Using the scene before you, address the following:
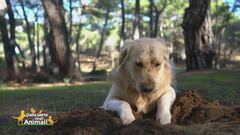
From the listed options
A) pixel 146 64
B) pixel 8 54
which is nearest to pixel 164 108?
pixel 146 64

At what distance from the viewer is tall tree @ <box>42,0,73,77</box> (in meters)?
21.3

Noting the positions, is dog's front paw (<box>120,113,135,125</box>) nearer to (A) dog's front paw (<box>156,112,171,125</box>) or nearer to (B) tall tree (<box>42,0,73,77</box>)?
(A) dog's front paw (<box>156,112,171,125</box>)

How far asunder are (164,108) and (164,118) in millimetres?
218

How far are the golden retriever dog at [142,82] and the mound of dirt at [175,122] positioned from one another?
0.58 feet

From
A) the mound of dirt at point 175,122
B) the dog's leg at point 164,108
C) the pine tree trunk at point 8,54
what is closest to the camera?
the mound of dirt at point 175,122

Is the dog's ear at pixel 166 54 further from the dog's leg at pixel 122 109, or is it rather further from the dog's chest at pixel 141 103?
the dog's leg at pixel 122 109

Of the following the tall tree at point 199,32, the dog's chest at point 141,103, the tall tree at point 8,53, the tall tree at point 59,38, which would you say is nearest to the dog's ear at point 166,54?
the dog's chest at point 141,103

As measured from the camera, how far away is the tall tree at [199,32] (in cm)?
1786

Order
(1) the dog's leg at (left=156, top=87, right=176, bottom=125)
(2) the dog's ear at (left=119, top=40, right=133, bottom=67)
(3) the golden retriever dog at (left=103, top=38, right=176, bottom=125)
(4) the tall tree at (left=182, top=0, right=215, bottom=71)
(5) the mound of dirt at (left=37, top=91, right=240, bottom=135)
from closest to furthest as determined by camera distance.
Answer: (5) the mound of dirt at (left=37, top=91, right=240, bottom=135), (3) the golden retriever dog at (left=103, top=38, right=176, bottom=125), (1) the dog's leg at (left=156, top=87, right=176, bottom=125), (2) the dog's ear at (left=119, top=40, right=133, bottom=67), (4) the tall tree at (left=182, top=0, right=215, bottom=71)

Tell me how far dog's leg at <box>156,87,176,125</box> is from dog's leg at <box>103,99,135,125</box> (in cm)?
35

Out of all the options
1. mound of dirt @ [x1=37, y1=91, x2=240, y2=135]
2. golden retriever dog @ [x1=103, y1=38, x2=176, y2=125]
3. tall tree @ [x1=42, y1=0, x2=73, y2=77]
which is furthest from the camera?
tall tree @ [x1=42, y1=0, x2=73, y2=77]

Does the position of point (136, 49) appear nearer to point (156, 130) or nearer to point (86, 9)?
point (156, 130)

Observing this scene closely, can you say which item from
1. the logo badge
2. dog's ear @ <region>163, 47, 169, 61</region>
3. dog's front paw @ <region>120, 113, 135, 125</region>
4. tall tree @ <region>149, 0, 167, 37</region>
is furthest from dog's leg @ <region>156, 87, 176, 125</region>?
tall tree @ <region>149, 0, 167, 37</region>

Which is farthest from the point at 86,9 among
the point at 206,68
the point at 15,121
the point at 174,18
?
the point at 15,121
